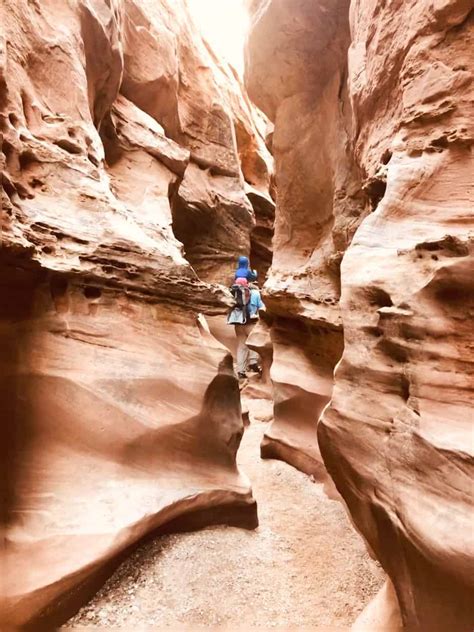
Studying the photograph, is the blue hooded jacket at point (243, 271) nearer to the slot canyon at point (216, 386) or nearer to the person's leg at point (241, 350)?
the person's leg at point (241, 350)

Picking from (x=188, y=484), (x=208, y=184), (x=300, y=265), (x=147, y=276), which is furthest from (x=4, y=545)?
(x=208, y=184)

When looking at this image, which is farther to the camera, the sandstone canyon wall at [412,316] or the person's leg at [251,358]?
the person's leg at [251,358]

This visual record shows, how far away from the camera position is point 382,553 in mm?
2170

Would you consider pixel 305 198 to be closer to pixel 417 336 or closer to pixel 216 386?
pixel 216 386

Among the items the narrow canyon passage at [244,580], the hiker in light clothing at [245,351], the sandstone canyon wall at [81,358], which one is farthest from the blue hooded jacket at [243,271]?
the narrow canyon passage at [244,580]

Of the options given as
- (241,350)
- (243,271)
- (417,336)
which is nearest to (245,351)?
(241,350)

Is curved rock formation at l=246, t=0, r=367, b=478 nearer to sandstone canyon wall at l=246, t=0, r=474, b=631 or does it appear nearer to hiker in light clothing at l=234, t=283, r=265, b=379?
sandstone canyon wall at l=246, t=0, r=474, b=631

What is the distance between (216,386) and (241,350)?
638 centimetres

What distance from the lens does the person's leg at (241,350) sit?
971cm

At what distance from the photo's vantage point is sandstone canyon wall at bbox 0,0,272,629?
2.40 metres

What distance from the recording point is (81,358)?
2955 mm

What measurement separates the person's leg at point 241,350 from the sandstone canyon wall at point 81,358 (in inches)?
214

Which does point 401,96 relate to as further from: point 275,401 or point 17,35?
point 275,401

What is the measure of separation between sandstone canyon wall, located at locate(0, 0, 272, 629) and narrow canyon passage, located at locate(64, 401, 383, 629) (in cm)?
18
